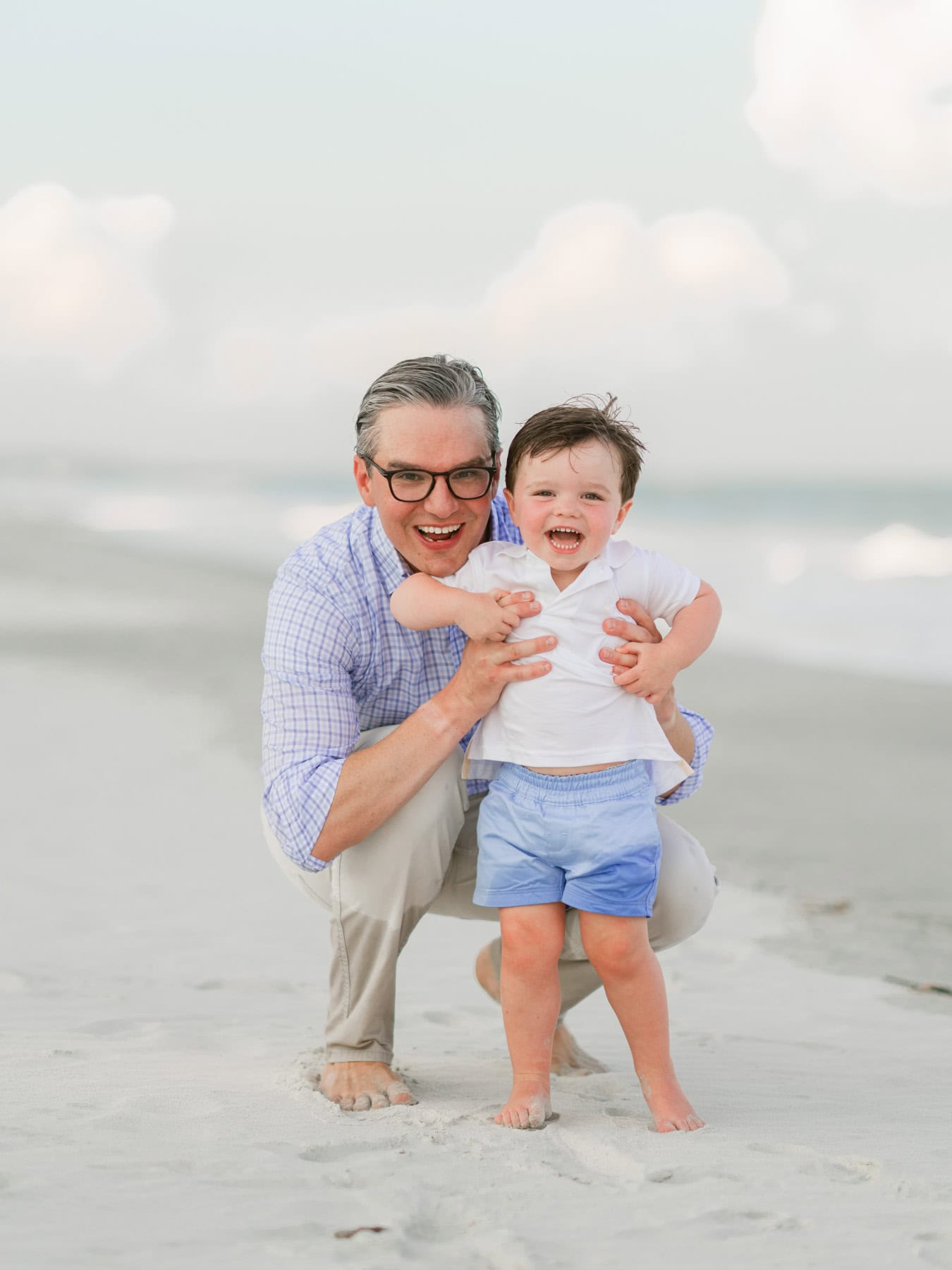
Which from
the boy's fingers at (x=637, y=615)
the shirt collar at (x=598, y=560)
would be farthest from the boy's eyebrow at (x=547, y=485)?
the boy's fingers at (x=637, y=615)

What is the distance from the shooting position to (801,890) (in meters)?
5.24

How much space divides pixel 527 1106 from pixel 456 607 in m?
1.05

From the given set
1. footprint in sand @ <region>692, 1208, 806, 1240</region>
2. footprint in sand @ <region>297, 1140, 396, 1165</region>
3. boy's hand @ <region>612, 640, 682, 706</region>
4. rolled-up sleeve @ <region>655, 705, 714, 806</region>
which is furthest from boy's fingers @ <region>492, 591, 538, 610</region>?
footprint in sand @ <region>692, 1208, 806, 1240</region>

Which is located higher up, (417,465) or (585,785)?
(417,465)

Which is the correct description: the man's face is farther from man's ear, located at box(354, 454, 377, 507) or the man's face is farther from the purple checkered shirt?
the purple checkered shirt

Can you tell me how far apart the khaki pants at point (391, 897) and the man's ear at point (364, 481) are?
559mm

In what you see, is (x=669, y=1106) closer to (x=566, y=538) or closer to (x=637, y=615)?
(x=637, y=615)

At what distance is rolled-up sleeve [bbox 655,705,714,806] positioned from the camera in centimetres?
328

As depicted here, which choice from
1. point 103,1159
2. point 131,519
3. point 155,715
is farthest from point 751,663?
point 131,519

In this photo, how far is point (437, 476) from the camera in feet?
10.1

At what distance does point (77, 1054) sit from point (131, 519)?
21295 millimetres

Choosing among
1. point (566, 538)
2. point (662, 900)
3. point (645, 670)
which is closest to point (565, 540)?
point (566, 538)

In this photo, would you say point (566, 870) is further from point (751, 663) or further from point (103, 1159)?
point (751, 663)

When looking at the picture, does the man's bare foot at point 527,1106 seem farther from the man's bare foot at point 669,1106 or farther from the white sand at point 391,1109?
the man's bare foot at point 669,1106
